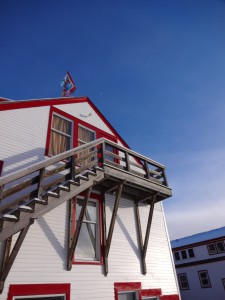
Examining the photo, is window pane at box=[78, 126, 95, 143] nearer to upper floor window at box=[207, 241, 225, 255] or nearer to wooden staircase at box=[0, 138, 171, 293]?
wooden staircase at box=[0, 138, 171, 293]

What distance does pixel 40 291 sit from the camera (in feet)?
22.6

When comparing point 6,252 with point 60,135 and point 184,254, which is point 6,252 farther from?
point 184,254

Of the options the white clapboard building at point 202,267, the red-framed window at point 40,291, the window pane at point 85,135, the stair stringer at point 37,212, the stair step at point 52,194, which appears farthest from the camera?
the white clapboard building at point 202,267

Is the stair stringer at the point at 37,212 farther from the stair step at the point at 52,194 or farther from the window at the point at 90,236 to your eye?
the window at the point at 90,236

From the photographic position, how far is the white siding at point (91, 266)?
7148 millimetres

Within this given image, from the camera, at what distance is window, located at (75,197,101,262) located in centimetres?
866

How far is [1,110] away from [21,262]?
5.58m

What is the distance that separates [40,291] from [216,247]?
1028 inches

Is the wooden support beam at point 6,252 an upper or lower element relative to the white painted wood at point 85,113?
lower

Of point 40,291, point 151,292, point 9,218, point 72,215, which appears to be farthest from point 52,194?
point 151,292

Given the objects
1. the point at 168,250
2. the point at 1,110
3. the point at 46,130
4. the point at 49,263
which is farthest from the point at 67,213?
the point at 168,250

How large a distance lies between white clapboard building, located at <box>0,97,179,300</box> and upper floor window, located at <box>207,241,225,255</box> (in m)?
19.2

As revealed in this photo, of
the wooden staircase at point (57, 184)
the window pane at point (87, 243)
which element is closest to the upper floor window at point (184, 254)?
the wooden staircase at point (57, 184)

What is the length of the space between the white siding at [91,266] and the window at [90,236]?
1.51ft
